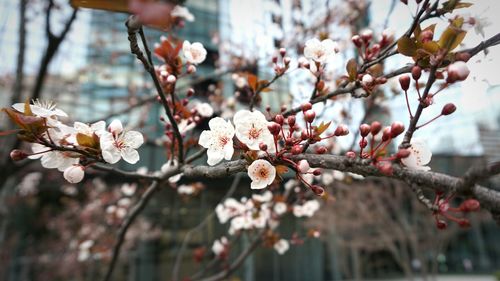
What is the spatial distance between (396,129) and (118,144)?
90 cm

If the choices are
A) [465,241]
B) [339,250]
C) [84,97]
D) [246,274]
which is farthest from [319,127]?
[465,241]

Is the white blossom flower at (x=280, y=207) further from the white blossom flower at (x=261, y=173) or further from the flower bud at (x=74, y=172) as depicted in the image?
the flower bud at (x=74, y=172)

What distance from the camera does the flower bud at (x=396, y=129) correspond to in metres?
0.84

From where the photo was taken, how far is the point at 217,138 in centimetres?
113

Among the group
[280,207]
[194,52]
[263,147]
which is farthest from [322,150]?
[280,207]

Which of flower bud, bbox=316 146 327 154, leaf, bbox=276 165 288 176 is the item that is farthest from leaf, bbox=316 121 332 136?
leaf, bbox=276 165 288 176

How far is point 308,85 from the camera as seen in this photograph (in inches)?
118

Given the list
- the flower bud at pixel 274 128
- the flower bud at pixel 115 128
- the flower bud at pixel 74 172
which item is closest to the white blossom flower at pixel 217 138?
the flower bud at pixel 274 128

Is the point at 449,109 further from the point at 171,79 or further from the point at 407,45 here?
the point at 171,79

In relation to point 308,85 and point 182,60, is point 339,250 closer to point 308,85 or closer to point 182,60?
point 308,85

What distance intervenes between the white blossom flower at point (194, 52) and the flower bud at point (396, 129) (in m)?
1.01

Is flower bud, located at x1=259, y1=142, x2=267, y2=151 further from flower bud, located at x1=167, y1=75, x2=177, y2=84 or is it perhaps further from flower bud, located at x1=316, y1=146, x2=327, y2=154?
flower bud, located at x1=167, y1=75, x2=177, y2=84

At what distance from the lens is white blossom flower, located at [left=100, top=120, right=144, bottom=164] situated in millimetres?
1005

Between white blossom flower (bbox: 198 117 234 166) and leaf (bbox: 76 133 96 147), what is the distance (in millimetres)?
347
